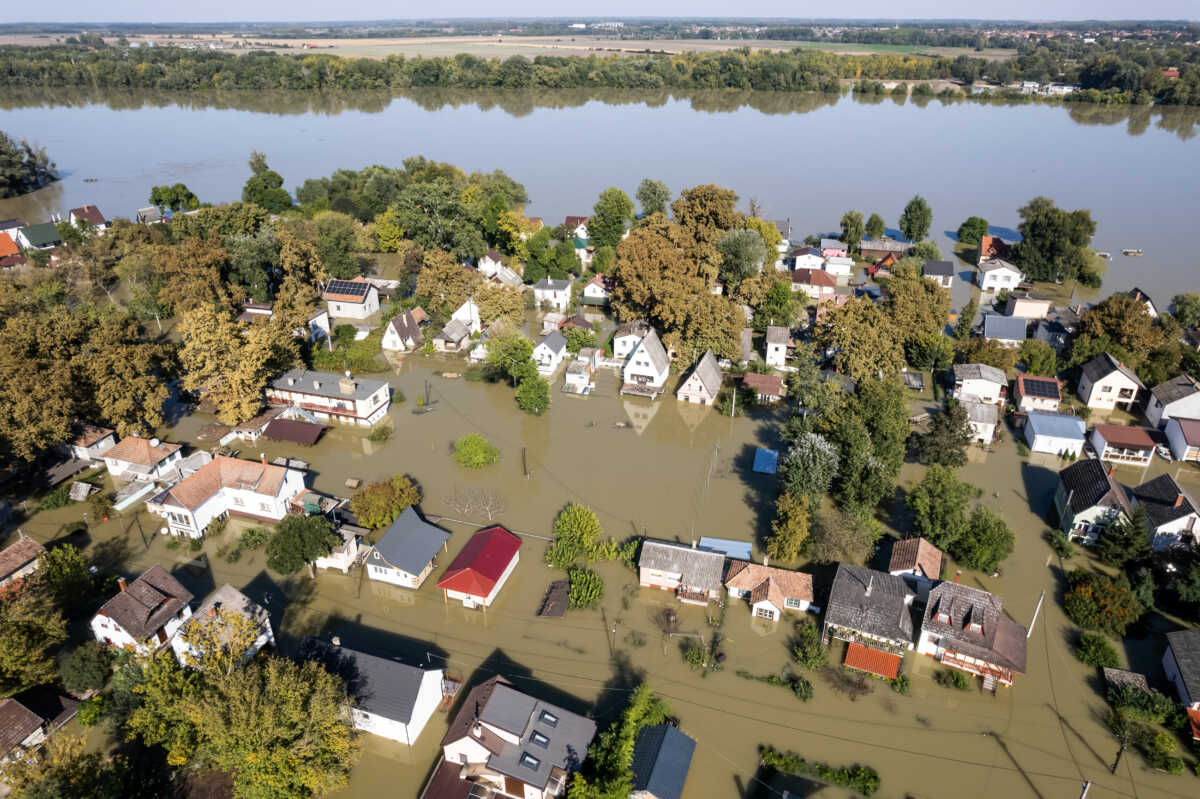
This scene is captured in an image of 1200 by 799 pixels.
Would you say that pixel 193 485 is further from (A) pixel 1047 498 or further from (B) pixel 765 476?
(A) pixel 1047 498

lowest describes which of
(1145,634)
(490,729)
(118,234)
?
(1145,634)

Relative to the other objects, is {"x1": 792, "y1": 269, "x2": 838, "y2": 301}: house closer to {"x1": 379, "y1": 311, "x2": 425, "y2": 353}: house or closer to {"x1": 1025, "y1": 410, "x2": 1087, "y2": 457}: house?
{"x1": 1025, "y1": 410, "x2": 1087, "y2": 457}: house

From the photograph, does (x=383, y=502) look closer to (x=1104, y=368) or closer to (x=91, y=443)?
(x=91, y=443)

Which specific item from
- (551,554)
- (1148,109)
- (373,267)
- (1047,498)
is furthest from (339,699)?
(1148,109)

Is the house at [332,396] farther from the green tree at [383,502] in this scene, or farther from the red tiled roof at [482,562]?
the red tiled roof at [482,562]

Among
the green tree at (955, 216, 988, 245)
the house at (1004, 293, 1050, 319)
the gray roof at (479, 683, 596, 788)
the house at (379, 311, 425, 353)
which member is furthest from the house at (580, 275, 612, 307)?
the gray roof at (479, 683, 596, 788)

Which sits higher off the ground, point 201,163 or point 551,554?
point 201,163
